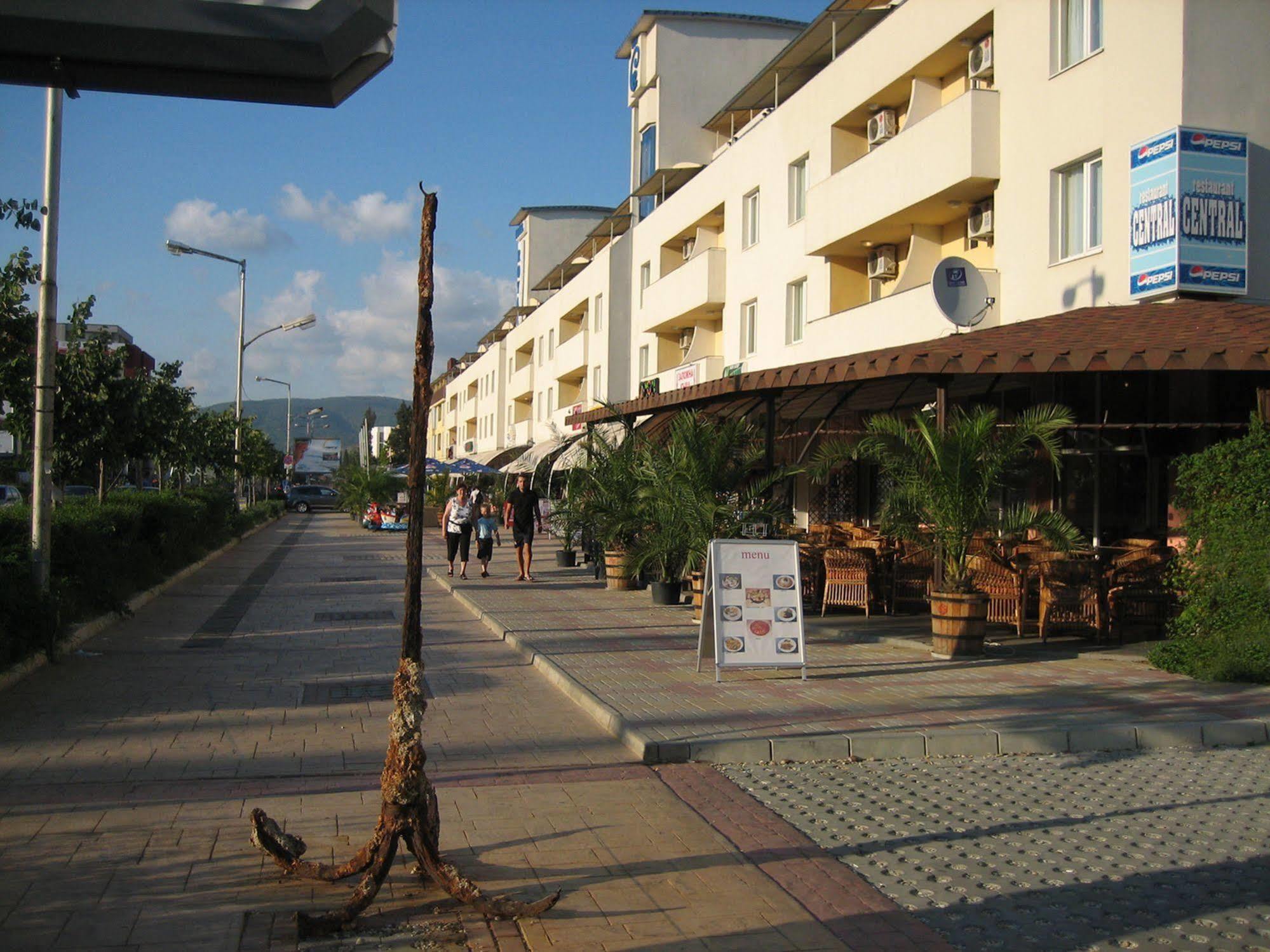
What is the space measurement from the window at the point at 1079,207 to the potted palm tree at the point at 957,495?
5.51 metres

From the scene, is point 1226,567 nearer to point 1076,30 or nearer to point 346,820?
point 346,820

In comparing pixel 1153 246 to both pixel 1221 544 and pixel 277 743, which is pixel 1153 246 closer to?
pixel 1221 544

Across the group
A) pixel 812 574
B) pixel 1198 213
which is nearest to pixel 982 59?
pixel 1198 213

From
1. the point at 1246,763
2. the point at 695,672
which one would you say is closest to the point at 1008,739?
the point at 1246,763

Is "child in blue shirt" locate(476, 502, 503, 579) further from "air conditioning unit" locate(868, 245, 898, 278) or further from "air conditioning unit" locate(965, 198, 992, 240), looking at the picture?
"air conditioning unit" locate(965, 198, 992, 240)

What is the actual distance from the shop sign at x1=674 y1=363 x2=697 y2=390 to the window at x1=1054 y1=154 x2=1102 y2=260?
50.2 ft

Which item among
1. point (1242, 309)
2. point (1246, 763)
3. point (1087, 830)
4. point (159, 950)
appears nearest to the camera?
point (159, 950)

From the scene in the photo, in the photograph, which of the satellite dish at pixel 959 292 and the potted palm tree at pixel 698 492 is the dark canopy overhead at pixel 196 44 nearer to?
the potted palm tree at pixel 698 492

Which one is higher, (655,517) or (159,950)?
(655,517)

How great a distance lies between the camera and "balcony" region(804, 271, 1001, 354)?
1827 centimetres

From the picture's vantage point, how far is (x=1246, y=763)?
7648 millimetres

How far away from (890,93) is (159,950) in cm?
2052

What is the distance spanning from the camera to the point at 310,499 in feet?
237

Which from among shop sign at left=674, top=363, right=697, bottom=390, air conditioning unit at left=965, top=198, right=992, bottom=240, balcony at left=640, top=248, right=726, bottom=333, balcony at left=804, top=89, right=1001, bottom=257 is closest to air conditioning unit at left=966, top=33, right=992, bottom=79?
balcony at left=804, top=89, right=1001, bottom=257
